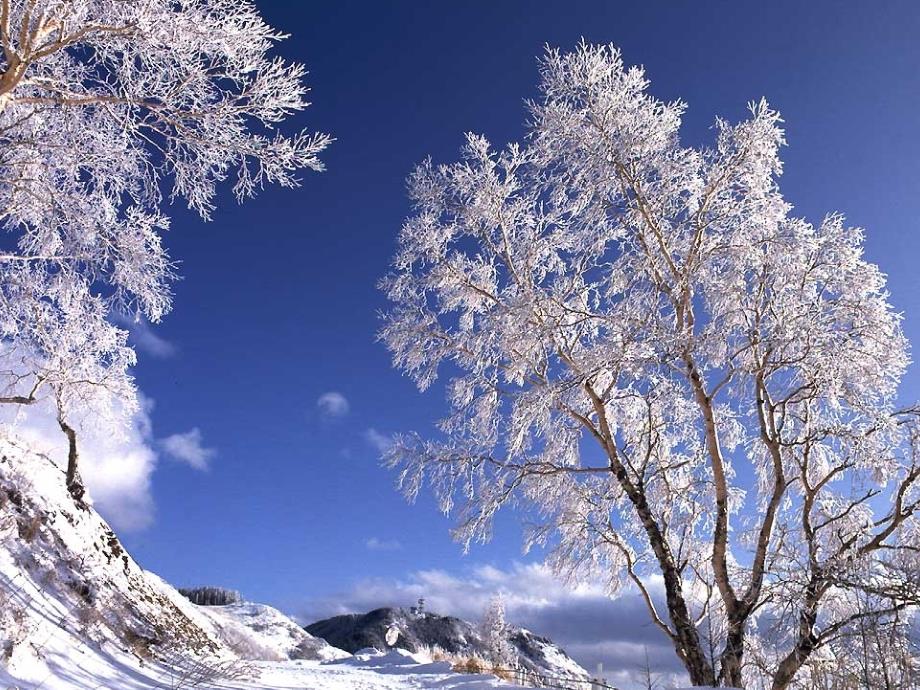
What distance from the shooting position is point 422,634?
4191 centimetres

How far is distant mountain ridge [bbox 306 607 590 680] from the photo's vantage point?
127ft

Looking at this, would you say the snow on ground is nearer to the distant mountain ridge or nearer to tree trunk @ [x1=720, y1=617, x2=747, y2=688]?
tree trunk @ [x1=720, y1=617, x2=747, y2=688]

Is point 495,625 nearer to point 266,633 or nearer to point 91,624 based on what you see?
point 266,633

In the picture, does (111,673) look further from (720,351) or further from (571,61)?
(571,61)

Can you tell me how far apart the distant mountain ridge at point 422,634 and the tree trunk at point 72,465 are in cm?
2693

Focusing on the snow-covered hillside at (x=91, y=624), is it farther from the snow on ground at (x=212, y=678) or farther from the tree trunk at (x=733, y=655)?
the tree trunk at (x=733, y=655)

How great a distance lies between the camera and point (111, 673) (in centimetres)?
697

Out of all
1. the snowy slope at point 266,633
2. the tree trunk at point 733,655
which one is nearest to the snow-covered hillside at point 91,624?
the snowy slope at point 266,633

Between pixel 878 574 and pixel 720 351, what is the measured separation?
142 inches

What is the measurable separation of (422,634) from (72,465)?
32.7 meters

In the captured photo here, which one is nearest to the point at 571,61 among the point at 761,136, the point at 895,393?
the point at 761,136

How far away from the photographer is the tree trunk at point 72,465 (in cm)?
1305

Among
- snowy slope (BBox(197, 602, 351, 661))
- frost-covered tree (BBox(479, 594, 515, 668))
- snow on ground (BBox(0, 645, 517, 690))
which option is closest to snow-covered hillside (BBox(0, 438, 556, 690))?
snow on ground (BBox(0, 645, 517, 690))

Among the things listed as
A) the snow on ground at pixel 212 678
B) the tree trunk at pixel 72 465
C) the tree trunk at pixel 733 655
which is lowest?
the snow on ground at pixel 212 678
